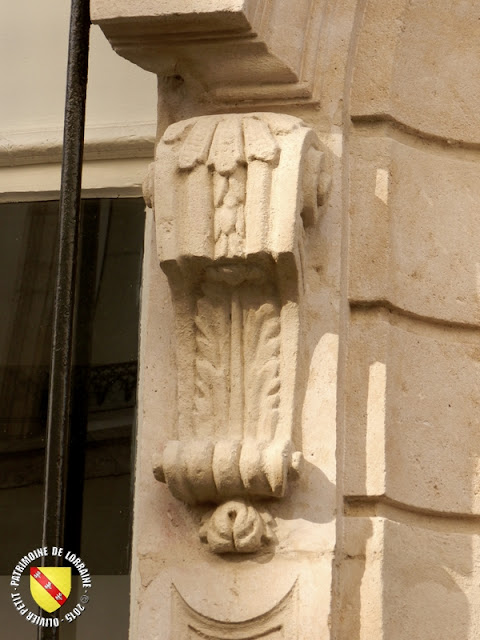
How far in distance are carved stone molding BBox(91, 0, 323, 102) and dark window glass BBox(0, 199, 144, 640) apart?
50 cm

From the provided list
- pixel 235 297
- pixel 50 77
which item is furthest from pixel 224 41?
pixel 50 77

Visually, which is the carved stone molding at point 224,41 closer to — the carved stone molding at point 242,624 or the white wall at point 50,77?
the white wall at point 50,77

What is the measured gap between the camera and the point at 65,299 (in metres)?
2.03

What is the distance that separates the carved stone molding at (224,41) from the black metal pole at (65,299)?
69mm

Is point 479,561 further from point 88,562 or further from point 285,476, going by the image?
point 88,562

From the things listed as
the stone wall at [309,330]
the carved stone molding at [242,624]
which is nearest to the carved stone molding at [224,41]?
the stone wall at [309,330]

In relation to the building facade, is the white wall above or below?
above

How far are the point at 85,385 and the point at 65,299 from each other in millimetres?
577

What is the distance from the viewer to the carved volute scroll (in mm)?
2047

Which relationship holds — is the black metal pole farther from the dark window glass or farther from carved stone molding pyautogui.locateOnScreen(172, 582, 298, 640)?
the dark window glass

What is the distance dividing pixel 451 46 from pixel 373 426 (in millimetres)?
688

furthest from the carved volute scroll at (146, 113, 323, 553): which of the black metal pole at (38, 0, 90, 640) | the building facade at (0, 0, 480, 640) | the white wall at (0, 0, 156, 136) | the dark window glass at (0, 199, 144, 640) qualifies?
the white wall at (0, 0, 156, 136)

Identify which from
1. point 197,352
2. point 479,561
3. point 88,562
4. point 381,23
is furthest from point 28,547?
point 381,23

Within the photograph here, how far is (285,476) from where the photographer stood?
2025 mm
